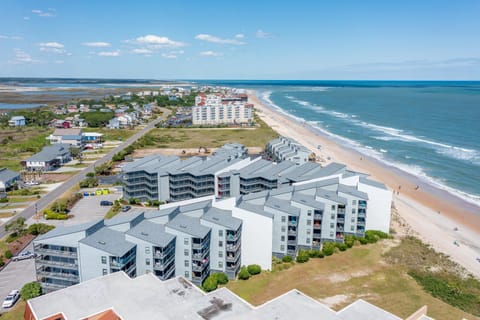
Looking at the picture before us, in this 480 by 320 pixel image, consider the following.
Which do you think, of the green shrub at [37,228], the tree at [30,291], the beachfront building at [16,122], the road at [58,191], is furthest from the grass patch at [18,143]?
the tree at [30,291]

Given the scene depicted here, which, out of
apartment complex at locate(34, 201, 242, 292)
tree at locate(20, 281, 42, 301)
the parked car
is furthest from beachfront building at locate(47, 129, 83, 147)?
tree at locate(20, 281, 42, 301)

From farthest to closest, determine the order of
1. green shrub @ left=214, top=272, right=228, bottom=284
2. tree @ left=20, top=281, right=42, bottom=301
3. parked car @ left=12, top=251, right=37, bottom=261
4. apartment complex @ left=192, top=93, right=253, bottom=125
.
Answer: apartment complex @ left=192, top=93, right=253, bottom=125
parked car @ left=12, top=251, right=37, bottom=261
green shrub @ left=214, top=272, right=228, bottom=284
tree @ left=20, top=281, right=42, bottom=301

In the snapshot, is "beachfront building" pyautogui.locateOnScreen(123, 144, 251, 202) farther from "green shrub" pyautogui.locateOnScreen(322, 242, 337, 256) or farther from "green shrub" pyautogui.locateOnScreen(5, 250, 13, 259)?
"green shrub" pyautogui.locateOnScreen(5, 250, 13, 259)

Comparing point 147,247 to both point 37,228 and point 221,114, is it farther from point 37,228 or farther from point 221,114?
point 221,114

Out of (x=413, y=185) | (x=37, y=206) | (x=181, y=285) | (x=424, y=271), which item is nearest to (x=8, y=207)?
(x=37, y=206)

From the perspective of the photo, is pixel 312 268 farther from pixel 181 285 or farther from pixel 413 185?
pixel 413 185

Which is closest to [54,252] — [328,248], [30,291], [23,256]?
[30,291]
